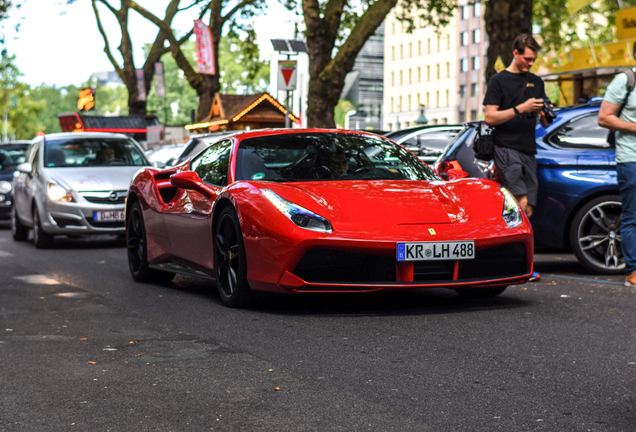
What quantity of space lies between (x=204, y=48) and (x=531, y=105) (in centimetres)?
2860

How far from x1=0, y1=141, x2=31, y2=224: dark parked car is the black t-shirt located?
37.1ft

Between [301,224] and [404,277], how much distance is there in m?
0.71

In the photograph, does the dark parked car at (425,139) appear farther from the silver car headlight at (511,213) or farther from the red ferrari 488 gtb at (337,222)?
the silver car headlight at (511,213)

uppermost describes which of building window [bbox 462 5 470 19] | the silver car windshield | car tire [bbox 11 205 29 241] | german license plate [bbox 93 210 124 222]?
building window [bbox 462 5 470 19]

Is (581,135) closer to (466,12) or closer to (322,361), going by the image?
(322,361)

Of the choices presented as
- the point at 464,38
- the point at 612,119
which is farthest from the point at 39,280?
the point at 464,38

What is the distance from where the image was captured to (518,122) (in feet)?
28.1

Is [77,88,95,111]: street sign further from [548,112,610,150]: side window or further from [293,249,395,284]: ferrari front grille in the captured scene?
[293,249,395,284]: ferrari front grille

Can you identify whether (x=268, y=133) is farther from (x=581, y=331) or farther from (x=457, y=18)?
(x=457, y=18)

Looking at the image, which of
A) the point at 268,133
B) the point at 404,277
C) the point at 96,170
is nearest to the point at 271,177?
the point at 268,133

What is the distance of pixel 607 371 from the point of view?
4.73 metres

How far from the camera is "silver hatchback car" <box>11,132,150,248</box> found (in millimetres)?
12953

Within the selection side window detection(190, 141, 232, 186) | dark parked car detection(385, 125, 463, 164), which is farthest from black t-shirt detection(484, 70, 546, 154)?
dark parked car detection(385, 125, 463, 164)

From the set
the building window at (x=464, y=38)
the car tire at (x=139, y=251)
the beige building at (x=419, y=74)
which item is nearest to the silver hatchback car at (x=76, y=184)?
the car tire at (x=139, y=251)
